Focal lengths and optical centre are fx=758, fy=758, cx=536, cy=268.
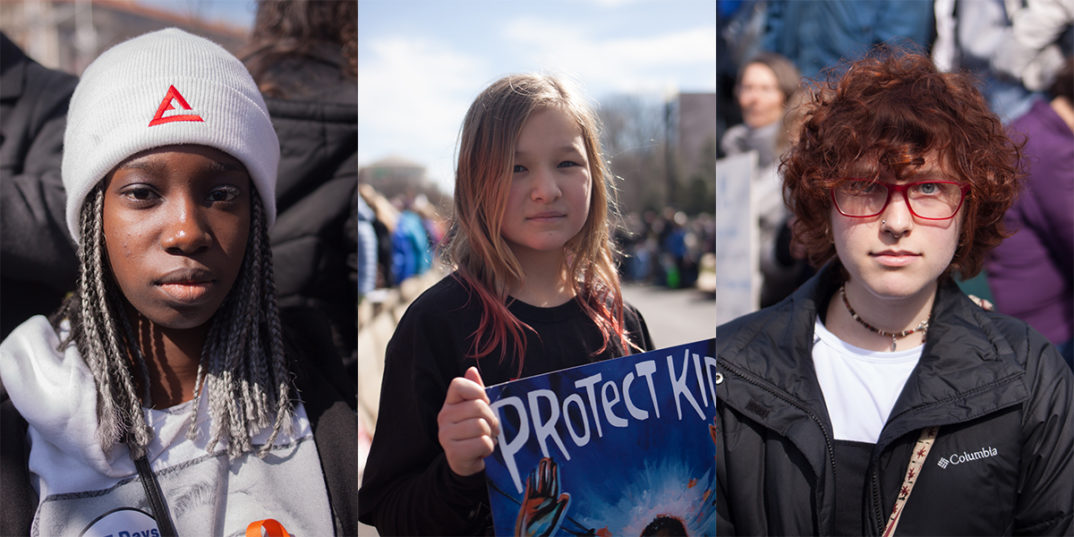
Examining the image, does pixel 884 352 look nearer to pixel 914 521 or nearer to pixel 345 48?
pixel 914 521

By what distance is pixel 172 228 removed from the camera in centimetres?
184

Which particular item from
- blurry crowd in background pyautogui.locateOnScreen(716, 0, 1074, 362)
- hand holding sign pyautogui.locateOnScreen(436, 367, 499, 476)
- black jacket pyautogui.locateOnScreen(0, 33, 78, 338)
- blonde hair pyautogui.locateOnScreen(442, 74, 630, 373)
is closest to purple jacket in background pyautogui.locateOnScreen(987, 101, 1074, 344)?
blurry crowd in background pyautogui.locateOnScreen(716, 0, 1074, 362)

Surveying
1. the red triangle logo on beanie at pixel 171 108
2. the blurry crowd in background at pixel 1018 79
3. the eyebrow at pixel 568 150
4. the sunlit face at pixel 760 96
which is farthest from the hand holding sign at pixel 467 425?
the sunlit face at pixel 760 96

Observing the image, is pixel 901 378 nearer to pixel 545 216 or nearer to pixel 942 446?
pixel 942 446

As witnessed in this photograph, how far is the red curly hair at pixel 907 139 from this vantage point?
79.6 inches

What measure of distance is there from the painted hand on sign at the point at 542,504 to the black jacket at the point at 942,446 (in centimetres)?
50

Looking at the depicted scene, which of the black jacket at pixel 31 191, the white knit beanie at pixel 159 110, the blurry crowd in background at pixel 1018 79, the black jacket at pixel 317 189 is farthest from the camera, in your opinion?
the blurry crowd in background at pixel 1018 79

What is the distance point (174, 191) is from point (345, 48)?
951 millimetres

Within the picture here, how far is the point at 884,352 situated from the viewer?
84.0 inches

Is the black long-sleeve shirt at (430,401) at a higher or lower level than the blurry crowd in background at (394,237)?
lower

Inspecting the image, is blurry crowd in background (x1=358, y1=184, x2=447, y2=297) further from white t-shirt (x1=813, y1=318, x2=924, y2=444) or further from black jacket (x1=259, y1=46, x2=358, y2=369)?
white t-shirt (x1=813, y1=318, x2=924, y2=444)

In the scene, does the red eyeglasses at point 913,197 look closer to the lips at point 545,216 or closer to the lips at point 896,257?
the lips at point 896,257

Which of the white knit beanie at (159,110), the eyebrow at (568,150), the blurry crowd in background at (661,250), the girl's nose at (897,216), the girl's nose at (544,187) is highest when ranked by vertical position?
the white knit beanie at (159,110)

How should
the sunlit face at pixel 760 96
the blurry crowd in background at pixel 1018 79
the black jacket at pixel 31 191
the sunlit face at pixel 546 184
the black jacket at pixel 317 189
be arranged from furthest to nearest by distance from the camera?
the sunlit face at pixel 760 96 → the blurry crowd in background at pixel 1018 79 → the black jacket at pixel 317 189 → the black jacket at pixel 31 191 → the sunlit face at pixel 546 184
